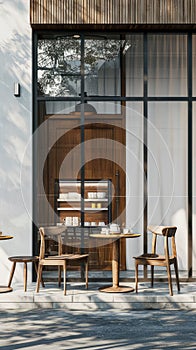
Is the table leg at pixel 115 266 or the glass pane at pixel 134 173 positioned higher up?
the glass pane at pixel 134 173

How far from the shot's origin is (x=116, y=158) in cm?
1116

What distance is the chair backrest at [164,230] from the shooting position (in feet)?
30.9

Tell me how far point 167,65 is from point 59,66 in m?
1.59

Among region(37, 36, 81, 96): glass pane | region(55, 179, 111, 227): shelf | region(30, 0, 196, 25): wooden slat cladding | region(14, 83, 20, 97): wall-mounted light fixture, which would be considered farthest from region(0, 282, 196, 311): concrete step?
region(30, 0, 196, 25): wooden slat cladding

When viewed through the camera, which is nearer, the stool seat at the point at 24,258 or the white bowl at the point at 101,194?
the stool seat at the point at 24,258

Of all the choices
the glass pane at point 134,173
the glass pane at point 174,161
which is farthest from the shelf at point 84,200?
the glass pane at point 174,161

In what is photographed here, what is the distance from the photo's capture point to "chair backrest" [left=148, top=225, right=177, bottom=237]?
9422mm

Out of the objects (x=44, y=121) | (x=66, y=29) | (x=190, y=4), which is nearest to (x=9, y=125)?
(x=44, y=121)

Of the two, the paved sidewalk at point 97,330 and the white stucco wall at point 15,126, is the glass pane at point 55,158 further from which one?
the paved sidewalk at point 97,330

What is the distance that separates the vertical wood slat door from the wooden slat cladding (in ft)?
5.04

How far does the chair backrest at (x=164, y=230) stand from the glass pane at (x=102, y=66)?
211 cm

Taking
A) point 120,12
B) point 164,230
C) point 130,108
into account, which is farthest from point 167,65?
point 164,230

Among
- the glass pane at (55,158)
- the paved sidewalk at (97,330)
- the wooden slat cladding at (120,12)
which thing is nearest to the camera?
the paved sidewalk at (97,330)

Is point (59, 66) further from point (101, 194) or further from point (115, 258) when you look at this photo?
point (115, 258)
